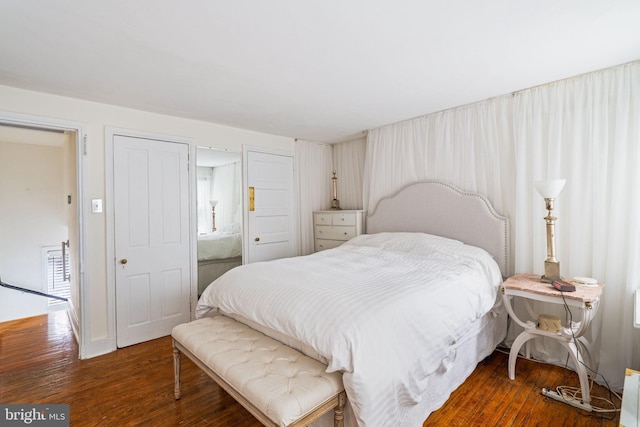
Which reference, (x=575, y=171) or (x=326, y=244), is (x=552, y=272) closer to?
(x=575, y=171)

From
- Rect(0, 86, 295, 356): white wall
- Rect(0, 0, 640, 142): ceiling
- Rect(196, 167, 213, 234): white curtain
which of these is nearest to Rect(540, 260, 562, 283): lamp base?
Rect(0, 0, 640, 142): ceiling

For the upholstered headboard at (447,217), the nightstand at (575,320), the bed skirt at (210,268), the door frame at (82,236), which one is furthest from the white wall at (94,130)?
the nightstand at (575,320)

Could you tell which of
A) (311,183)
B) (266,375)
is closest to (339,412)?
(266,375)

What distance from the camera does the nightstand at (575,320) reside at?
6.62ft

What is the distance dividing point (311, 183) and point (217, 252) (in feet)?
5.77

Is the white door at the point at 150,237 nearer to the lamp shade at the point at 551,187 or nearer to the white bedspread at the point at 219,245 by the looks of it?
the white bedspread at the point at 219,245

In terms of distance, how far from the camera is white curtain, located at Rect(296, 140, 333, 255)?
180 inches

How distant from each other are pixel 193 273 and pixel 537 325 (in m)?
3.41

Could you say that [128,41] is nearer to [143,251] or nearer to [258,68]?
[258,68]

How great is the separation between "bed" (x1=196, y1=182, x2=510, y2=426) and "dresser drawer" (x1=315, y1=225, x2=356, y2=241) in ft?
2.55

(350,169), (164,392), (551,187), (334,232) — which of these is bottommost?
(164,392)

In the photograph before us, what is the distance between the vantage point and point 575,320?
8.32ft

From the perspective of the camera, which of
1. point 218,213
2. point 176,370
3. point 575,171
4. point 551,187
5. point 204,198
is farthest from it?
point 218,213

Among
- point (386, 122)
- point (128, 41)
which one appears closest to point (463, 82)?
point (386, 122)
